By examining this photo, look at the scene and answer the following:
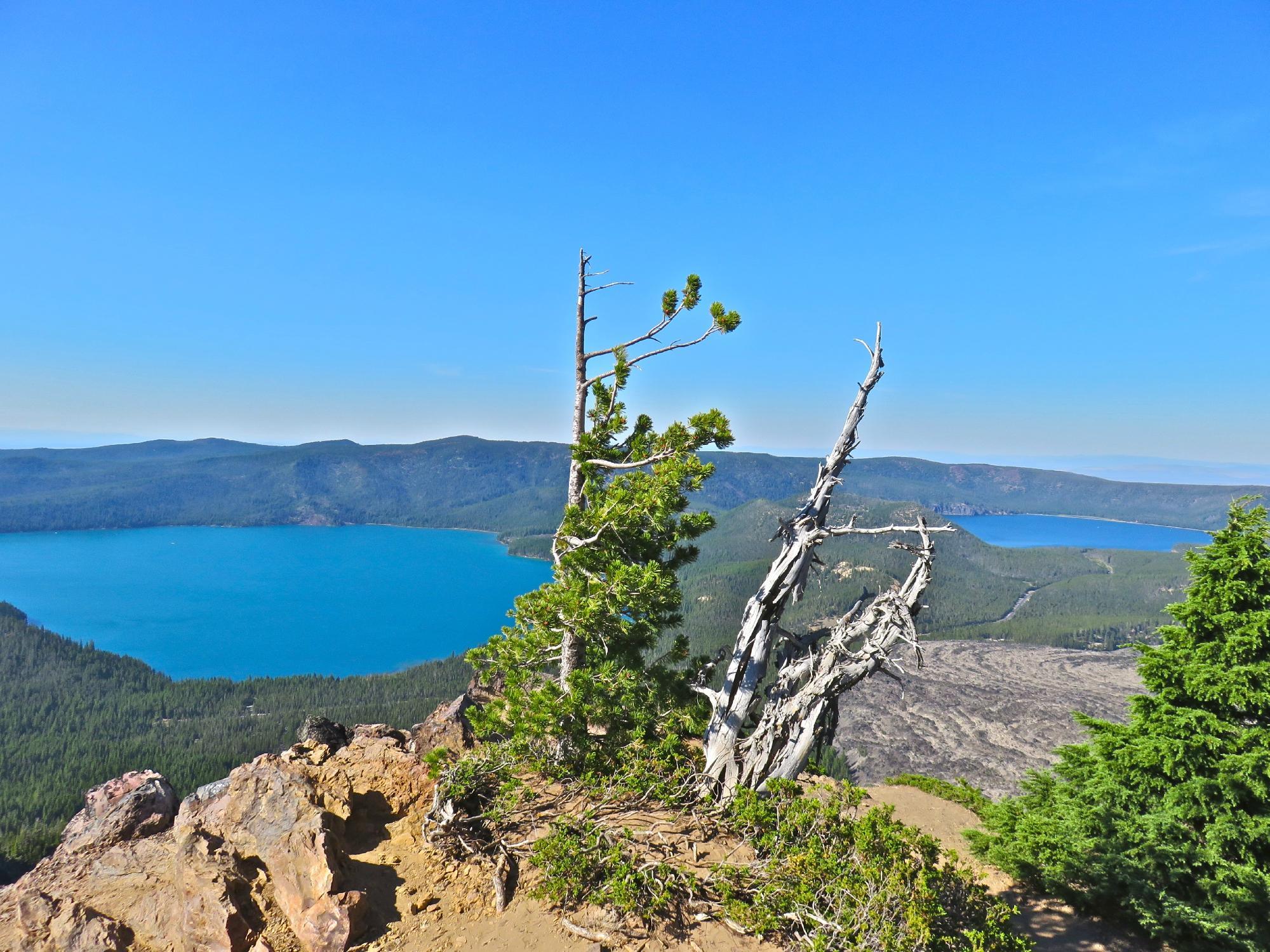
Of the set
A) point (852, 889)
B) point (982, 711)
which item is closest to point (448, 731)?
point (852, 889)

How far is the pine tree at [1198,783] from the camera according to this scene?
10.9 meters

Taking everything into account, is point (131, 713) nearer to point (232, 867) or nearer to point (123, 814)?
point (123, 814)

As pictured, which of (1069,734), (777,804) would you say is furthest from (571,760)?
(1069,734)

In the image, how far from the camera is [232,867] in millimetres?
9312

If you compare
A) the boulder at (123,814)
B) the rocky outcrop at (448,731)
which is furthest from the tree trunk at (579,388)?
the boulder at (123,814)

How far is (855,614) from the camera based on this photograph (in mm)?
12102

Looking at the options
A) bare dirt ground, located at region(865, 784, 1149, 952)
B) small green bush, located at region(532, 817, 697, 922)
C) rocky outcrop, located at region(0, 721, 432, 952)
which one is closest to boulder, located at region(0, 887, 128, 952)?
rocky outcrop, located at region(0, 721, 432, 952)

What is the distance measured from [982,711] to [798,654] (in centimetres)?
10446

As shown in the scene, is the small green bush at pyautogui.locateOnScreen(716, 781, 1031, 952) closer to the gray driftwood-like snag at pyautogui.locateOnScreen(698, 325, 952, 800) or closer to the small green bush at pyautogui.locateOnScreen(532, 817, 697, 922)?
the small green bush at pyautogui.locateOnScreen(532, 817, 697, 922)

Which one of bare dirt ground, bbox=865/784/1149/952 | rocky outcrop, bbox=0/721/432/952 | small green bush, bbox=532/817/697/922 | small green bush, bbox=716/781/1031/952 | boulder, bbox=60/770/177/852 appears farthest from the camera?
boulder, bbox=60/770/177/852

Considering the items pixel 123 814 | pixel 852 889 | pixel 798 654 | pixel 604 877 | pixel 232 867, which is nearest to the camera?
pixel 852 889

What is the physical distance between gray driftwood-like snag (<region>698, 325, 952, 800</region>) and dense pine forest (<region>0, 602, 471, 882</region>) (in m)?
82.6

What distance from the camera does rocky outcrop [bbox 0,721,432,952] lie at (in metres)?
8.66

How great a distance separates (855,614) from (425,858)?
28.2ft
